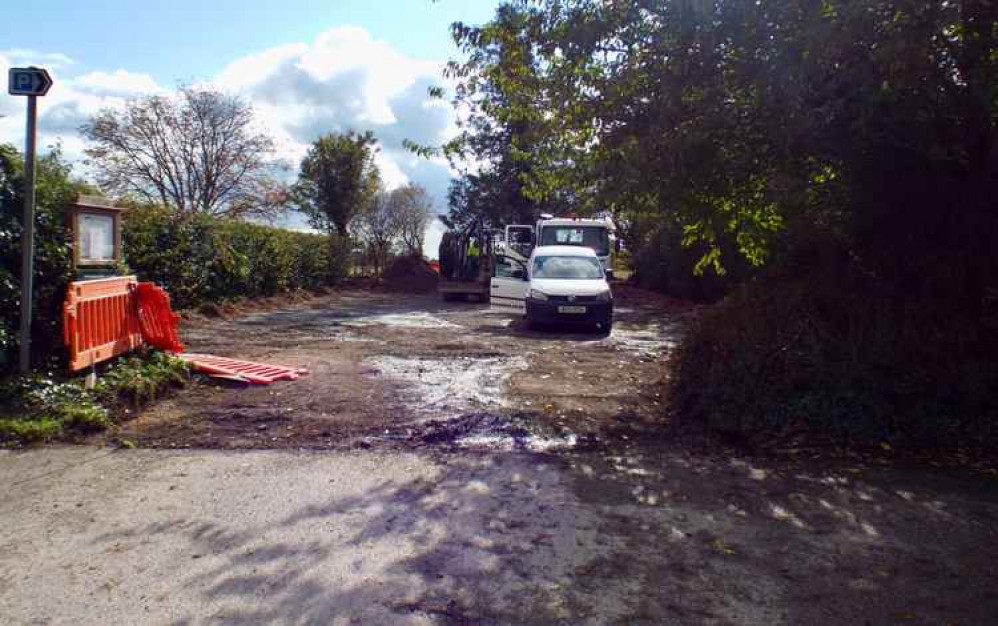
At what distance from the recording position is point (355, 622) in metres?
3.05

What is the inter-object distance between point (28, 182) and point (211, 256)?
1044cm

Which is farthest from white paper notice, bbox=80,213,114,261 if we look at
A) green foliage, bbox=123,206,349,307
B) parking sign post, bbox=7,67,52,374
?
green foliage, bbox=123,206,349,307

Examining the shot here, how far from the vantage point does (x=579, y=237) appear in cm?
2078

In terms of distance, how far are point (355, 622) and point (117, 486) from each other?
2.60 metres

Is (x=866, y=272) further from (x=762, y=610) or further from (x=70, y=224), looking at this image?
(x=70, y=224)

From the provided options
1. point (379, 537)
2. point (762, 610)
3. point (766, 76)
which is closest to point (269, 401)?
point (379, 537)

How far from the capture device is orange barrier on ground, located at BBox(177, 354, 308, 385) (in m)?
7.85

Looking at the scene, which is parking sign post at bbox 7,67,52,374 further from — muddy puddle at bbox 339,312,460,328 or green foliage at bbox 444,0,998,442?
muddy puddle at bbox 339,312,460,328

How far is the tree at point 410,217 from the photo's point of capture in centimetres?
3762

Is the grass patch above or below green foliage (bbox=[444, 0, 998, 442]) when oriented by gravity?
below

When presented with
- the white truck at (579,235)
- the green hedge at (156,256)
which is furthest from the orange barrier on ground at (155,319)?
the white truck at (579,235)

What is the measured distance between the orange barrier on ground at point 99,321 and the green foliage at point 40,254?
0.27 meters

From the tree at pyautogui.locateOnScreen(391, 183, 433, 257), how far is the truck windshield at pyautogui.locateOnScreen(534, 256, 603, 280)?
21200 millimetres

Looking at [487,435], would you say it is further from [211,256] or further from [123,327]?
[211,256]
